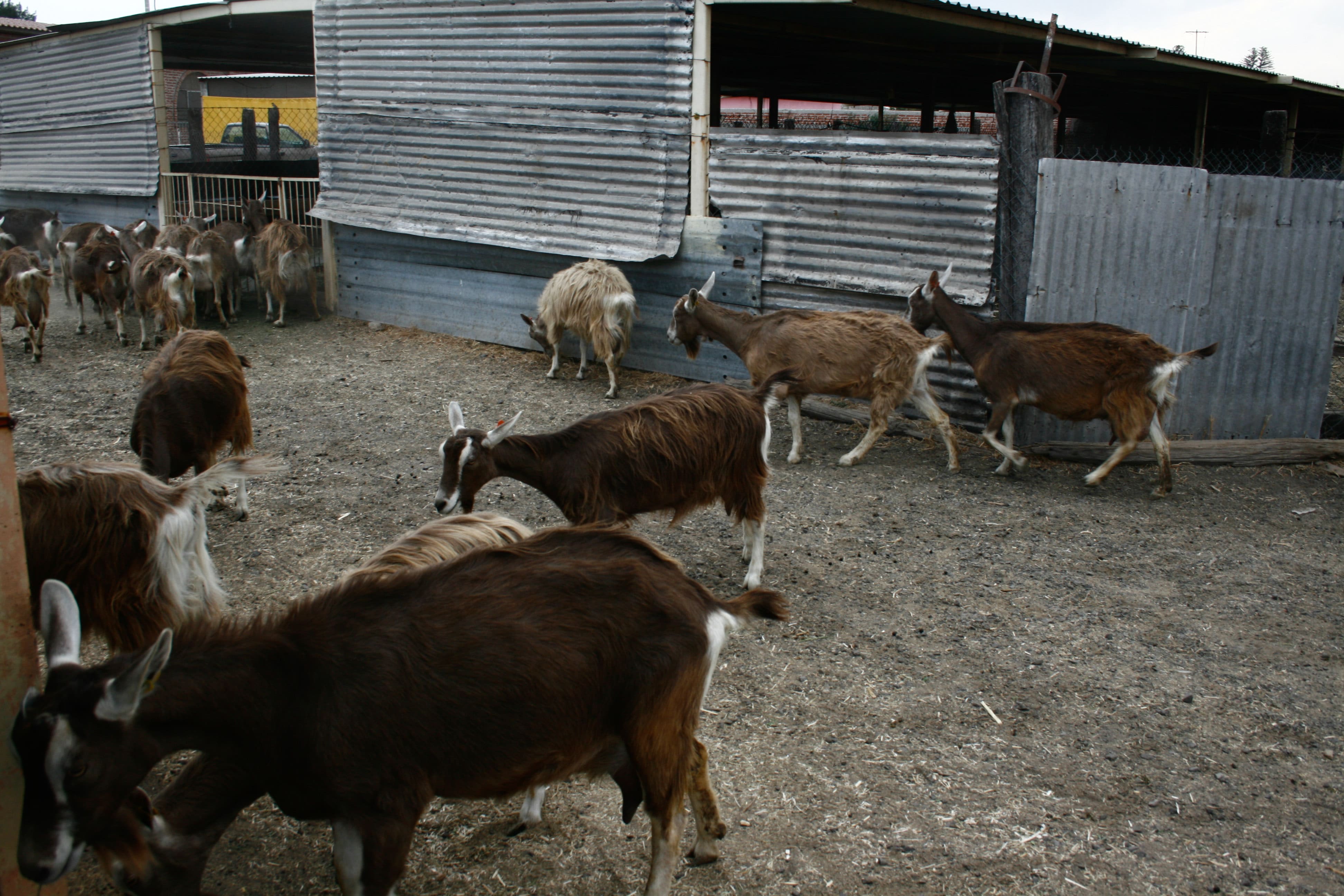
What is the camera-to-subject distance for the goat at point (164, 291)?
11.2 metres

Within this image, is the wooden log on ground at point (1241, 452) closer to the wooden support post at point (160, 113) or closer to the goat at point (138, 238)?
the goat at point (138, 238)

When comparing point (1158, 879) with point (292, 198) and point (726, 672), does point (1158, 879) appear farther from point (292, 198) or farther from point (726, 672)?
point (292, 198)

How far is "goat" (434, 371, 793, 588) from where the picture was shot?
5090 millimetres

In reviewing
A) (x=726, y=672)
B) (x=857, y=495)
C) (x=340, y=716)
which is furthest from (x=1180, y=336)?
(x=340, y=716)

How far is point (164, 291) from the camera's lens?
11.2m

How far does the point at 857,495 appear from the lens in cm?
713

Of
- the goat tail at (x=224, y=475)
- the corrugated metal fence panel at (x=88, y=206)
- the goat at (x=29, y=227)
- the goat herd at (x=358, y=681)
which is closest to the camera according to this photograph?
the goat herd at (x=358, y=681)

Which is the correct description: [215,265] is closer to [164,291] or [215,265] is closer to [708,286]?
[164,291]

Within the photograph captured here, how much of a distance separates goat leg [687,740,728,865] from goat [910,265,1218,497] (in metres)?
4.82

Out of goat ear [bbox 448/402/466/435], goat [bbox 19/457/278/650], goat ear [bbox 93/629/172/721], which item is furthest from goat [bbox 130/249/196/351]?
goat ear [bbox 93/629/172/721]

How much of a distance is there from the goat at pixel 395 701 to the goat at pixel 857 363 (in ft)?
16.1

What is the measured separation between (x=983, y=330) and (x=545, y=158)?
5.45m

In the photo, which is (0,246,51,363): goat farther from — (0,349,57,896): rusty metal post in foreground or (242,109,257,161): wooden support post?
(0,349,57,896): rusty metal post in foreground

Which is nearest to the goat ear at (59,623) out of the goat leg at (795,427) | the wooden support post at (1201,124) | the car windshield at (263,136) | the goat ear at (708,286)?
the goat leg at (795,427)
